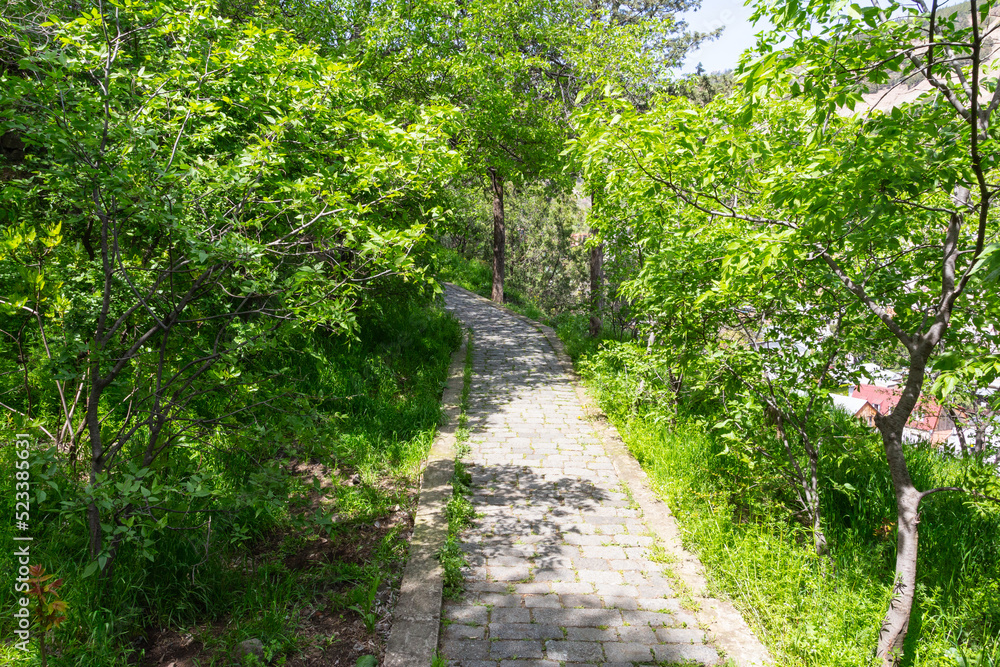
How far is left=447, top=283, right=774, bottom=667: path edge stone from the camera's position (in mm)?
3482

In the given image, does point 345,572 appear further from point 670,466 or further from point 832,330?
point 832,330

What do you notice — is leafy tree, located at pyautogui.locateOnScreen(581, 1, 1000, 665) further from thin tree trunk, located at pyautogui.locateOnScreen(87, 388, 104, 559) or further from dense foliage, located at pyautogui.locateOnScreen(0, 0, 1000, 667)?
thin tree trunk, located at pyautogui.locateOnScreen(87, 388, 104, 559)

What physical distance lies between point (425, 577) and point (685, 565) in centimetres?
208

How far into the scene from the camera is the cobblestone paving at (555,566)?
11.5 feet

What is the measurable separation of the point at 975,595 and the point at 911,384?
151 cm

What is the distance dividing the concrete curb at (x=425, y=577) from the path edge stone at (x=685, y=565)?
185cm

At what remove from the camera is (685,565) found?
14.5 feet

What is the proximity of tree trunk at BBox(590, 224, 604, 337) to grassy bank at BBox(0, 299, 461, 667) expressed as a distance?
5.66m

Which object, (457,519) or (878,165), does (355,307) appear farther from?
(878,165)

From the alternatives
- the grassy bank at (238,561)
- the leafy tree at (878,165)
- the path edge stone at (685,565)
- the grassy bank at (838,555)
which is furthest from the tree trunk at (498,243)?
the leafy tree at (878,165)

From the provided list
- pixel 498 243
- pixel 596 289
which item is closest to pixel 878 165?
pixel 596 289

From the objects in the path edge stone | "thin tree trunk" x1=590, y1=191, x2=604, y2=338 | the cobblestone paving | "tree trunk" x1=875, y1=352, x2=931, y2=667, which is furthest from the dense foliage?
"thin tree trunk" x1=590, y1=191, x2=604, y2=338

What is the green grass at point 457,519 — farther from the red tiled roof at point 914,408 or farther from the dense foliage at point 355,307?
the red tiled roof at point 914,408

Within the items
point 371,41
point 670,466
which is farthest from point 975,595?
point 371,41
